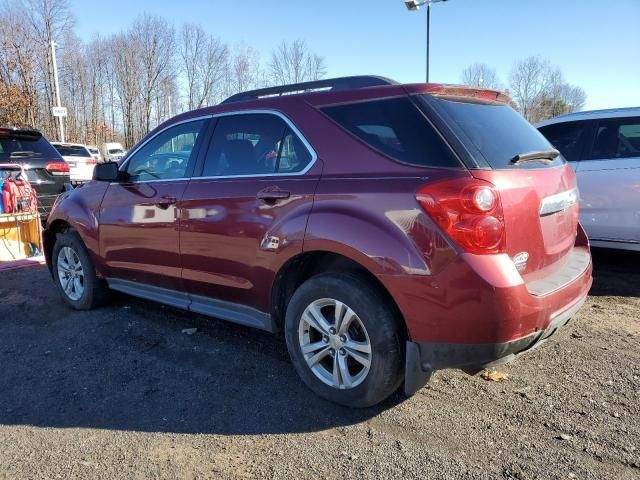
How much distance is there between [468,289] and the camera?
2.50m

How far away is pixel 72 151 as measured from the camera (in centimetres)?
1972

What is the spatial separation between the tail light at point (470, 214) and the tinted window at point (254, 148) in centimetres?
98

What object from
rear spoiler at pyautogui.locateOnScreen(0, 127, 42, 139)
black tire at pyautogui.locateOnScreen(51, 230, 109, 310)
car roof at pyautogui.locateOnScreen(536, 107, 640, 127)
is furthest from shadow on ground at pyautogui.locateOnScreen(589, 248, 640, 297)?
rear spoiler at pyautogui.locateOnScreen(0, 127, 42, 139)

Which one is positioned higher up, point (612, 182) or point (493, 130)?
point (493, 130)

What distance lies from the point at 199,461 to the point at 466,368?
145 centimetres

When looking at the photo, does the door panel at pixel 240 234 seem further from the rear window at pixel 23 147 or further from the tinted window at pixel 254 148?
the rear window at pixel 23 147

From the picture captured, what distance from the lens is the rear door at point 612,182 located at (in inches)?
212

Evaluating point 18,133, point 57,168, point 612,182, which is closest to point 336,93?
point 612,182

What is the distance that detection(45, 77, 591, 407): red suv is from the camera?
8.39 feet

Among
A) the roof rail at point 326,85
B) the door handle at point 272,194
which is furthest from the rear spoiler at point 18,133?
the door handle at point 272,194

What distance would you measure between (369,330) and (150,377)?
1693 millimetres

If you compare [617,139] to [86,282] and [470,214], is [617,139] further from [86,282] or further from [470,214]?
[86,282]

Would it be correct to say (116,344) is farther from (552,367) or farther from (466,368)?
(552,367)

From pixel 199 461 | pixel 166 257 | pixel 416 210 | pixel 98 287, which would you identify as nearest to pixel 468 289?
pixel 416 210
